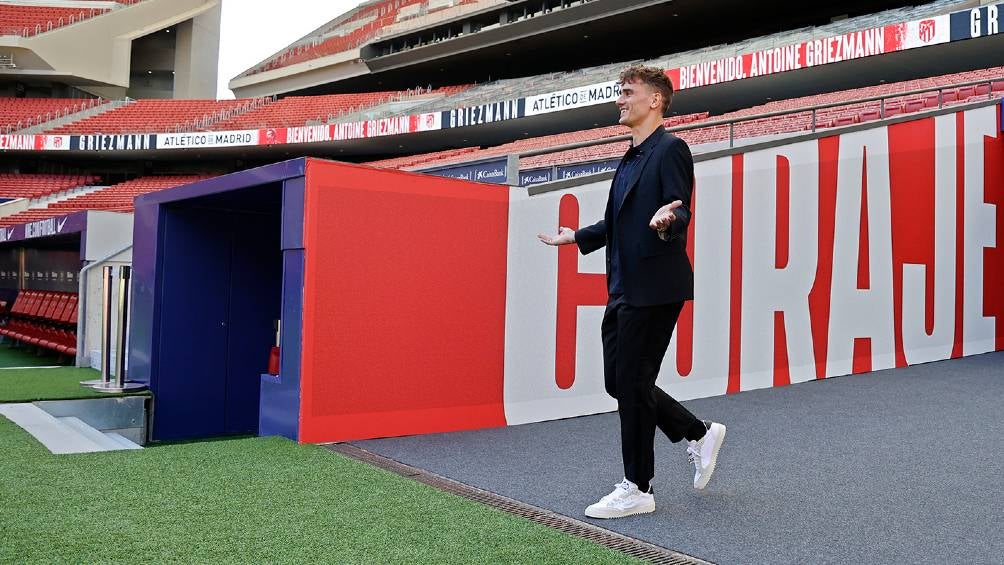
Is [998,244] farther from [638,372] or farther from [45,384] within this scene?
[45,384]

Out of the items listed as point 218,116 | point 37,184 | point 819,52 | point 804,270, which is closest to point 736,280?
point 804,270

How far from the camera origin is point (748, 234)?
237 inches

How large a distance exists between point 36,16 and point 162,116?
29.2 ft

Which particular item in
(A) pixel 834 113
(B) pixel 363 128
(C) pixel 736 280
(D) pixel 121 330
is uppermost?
(B) pixel 363 128

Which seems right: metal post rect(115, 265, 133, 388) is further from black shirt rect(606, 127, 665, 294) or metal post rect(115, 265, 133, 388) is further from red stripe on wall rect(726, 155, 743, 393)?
A: red stripe on wall rect(726, 155, 743, 393)

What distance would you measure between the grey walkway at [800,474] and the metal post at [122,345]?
2380mm

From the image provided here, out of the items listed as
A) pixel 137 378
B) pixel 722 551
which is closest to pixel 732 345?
pixel 722 551

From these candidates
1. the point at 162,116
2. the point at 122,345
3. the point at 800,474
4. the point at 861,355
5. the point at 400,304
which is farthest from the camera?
the point at 162,116

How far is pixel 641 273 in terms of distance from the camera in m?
Result: 2.69

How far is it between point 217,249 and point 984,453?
4.85m

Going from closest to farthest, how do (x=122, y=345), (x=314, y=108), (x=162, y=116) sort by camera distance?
(x=122, y=345), (x=314, y=108), (x=162, y=116)

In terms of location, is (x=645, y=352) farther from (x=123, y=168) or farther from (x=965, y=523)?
(x=123, y=168)

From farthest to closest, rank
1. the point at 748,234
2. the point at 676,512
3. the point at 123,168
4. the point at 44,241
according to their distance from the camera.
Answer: the point at 123,168
the point at 44,241
the point at 748,234
the point at 676,512

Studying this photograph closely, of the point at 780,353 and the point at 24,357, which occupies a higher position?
the point at 780,353
